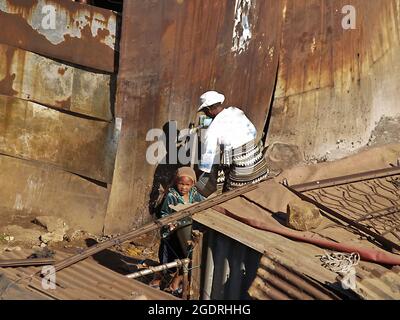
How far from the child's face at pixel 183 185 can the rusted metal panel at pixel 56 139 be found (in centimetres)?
104

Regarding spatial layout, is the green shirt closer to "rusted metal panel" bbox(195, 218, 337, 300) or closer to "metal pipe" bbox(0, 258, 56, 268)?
"rusted metal panel" bbox(195, 218, 337, 300)

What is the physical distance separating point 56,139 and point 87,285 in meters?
2.88

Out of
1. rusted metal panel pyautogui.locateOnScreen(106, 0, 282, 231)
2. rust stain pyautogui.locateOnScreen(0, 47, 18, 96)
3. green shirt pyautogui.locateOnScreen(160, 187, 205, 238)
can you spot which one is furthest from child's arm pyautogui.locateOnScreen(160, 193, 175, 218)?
rust stain pyautogui.locateOnScreen(0, 47, 18, 96)

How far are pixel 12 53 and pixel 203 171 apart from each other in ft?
6.84

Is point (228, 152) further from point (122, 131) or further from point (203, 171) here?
point (122, 131)

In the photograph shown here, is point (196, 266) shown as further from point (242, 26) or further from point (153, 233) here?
point (242, 26)

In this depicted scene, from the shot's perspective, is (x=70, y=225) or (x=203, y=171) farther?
(x=70, y=225)

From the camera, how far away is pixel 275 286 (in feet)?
15.3

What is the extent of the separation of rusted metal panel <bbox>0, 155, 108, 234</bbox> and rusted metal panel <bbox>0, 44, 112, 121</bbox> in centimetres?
65

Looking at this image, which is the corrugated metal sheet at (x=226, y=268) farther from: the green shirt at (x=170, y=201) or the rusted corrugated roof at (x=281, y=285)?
the green shirt at (x=170, y=201)

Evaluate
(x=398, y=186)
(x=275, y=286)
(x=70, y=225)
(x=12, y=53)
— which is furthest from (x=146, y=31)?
(x=275, y=286)

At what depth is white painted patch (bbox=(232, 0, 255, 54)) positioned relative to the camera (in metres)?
7.32

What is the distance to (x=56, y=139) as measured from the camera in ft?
24.6

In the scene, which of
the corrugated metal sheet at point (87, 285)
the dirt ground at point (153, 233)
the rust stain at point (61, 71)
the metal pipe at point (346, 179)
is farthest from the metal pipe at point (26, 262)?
the rust stain at point (61, 71)
